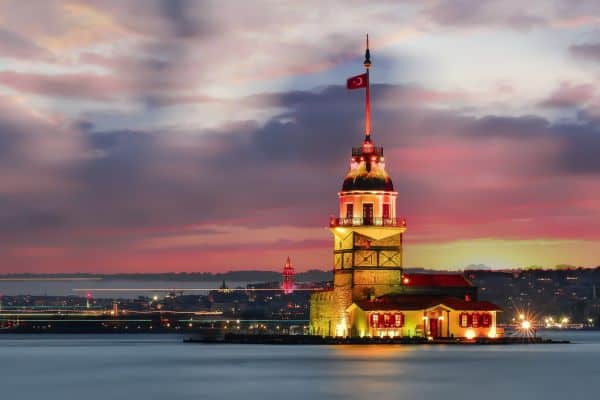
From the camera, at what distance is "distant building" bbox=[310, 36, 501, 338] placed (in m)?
128

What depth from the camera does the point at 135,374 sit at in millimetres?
102000

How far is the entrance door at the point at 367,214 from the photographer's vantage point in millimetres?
129000

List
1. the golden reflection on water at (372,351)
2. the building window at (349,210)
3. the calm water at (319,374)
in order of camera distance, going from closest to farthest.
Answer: the calm water at (319,374) < the golden reflection on water at (372,351) < the building window at (349,210)

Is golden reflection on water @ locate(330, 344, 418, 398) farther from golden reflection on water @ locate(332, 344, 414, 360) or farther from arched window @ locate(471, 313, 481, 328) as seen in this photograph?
arched window @ locate(471, 313, 481, 328)

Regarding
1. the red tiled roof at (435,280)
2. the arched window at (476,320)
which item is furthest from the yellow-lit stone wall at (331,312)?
the arched window at (476,320)

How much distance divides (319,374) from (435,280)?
38.5 metres

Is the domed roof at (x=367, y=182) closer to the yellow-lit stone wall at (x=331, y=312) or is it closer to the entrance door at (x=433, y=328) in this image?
the yellow-lit stone wall at (x=331, y=312)

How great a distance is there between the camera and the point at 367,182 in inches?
5103

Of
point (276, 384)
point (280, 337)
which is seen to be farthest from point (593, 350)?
point (276, 384)

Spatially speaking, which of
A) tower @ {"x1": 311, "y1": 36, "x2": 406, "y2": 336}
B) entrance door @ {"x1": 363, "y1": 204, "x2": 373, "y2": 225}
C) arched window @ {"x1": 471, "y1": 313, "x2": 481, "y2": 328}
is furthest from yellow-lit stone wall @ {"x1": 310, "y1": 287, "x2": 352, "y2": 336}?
arched window @ {"x1": 471, "y1": 313, "x2": 481, "y2": 328}

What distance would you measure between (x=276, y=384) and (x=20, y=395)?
1527 centimetres

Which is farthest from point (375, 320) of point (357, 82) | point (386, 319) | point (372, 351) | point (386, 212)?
point (357, 82)

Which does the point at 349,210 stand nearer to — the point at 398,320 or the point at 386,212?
→ the point at 386,212

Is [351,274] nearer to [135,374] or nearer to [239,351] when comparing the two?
[239,351]
